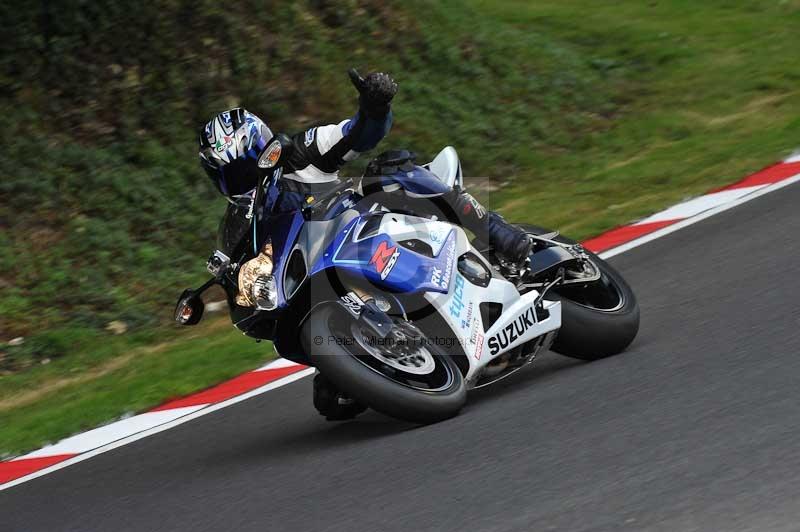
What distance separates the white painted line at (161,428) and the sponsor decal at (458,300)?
1.62m

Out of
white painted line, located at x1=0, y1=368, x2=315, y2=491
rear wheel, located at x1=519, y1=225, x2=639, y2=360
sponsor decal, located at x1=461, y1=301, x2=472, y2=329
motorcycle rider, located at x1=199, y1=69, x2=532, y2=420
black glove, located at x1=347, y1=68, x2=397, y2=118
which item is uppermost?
black glove, located at x1=347, y1=68, x2=397, y2=118

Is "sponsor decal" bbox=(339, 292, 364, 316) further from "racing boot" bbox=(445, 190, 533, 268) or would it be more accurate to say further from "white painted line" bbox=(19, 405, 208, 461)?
"white painted line" bbox=(19, 405, 208, 461)

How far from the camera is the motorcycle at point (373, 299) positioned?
4891mm

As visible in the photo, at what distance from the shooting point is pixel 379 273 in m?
5.02

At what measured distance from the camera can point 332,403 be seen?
5582 millimetres

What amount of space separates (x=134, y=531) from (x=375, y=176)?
1.82 meters

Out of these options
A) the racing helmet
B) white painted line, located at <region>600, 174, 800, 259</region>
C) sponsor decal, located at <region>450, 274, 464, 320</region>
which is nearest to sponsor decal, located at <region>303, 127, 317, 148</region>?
the racing helmet

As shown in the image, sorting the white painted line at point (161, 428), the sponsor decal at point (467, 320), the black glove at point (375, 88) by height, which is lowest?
the white painted line at point (161, 428)

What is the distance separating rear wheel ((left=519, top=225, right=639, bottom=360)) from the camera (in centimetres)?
562

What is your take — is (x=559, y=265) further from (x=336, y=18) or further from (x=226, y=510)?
(x=336, y=18)

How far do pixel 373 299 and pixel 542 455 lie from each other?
3.55 feet

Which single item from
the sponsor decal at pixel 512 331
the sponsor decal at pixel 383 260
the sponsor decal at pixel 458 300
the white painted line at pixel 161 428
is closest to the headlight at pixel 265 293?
the sponsor decal at pixel 383 260

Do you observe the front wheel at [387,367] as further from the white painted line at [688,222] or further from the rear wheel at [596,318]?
the white painted line at [688,222]

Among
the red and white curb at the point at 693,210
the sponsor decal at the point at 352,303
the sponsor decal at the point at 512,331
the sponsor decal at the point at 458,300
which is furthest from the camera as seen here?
the red and white curb at the point at 693,210
